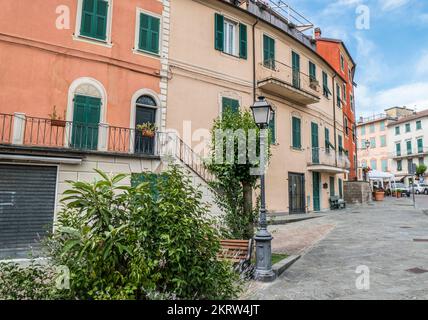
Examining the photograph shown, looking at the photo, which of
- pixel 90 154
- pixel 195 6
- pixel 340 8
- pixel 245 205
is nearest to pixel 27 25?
pixel 90 154

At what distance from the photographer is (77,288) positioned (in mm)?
3186

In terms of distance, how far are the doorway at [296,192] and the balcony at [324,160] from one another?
44.3 inches

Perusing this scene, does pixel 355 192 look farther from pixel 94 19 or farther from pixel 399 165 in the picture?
pixel 399 165

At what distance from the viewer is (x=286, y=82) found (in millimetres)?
14461

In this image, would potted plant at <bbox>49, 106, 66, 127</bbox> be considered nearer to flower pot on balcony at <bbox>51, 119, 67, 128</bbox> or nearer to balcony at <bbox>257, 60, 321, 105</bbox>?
flower pot on balcony at <bbox>51, 119, 67, 128</bbox>

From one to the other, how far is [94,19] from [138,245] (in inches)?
364

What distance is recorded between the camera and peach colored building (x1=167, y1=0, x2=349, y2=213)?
1186cm

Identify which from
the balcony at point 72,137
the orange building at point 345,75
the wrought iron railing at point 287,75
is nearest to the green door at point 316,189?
the wrought iron railing at point 287,75

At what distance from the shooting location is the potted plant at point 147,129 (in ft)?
32.7

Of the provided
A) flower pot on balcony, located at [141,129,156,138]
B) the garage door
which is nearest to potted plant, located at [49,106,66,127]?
the garage door

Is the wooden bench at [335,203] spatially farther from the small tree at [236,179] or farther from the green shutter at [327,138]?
the small tree at [236,179]

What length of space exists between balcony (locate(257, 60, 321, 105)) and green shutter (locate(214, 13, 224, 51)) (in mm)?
2350

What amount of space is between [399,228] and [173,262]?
11.1m
